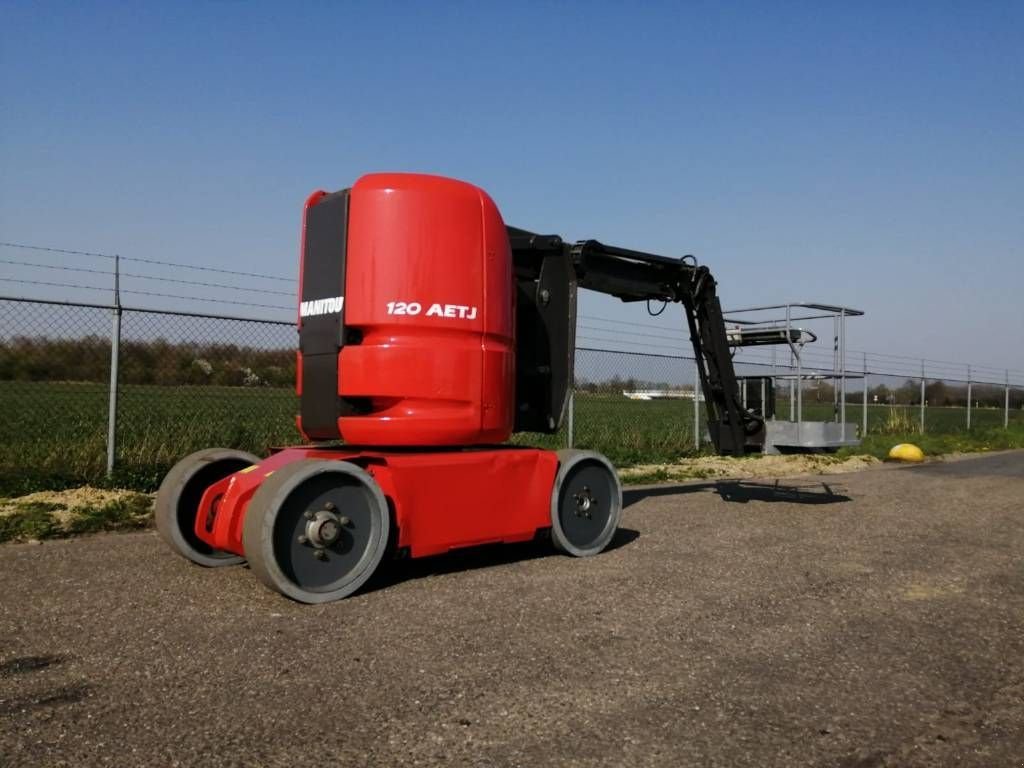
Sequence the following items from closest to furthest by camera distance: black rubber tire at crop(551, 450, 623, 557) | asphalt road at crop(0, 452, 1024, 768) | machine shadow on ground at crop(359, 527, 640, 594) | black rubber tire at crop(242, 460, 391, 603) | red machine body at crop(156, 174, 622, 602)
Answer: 1. asphalt road at crop(0, 452, 1024, 768)
2. black rubber tire at crop(242, 460, 391, 603)
3. red machine body at crop(156, 174, 622, 602)
4. machine shadow on ground at crop(359, 527, 640, 594)
5. black rubber tire at crop(551, 450, 623, 557)

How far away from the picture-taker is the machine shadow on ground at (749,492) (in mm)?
9219

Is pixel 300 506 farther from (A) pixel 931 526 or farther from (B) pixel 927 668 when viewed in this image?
(A) pixel 931 526

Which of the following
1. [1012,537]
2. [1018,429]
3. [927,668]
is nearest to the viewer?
[927,668]

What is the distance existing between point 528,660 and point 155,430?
6555 millimetres

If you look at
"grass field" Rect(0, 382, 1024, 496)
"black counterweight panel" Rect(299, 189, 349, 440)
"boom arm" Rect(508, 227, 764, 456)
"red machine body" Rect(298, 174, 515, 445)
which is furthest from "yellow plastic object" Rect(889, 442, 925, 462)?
"black counterweight panel" Rect(299, 189, 349, 440)

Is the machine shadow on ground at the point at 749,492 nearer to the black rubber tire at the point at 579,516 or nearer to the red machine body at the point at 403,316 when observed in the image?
the black rubber tire at the point at 579,516

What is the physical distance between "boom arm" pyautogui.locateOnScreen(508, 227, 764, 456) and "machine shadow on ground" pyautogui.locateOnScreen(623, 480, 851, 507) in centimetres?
118

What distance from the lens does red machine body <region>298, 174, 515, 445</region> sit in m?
5.17

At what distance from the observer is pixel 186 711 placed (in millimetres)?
3033

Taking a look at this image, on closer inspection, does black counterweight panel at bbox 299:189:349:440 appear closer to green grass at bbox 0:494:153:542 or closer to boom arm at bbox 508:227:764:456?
boom arm at bbox 508:227:764:456

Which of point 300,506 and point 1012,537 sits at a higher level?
point 300,506

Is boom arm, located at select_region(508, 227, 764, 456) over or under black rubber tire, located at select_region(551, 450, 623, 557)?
over

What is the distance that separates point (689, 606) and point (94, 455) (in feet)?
20.1

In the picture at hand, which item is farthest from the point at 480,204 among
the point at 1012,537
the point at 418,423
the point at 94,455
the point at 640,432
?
the point at 640,432
